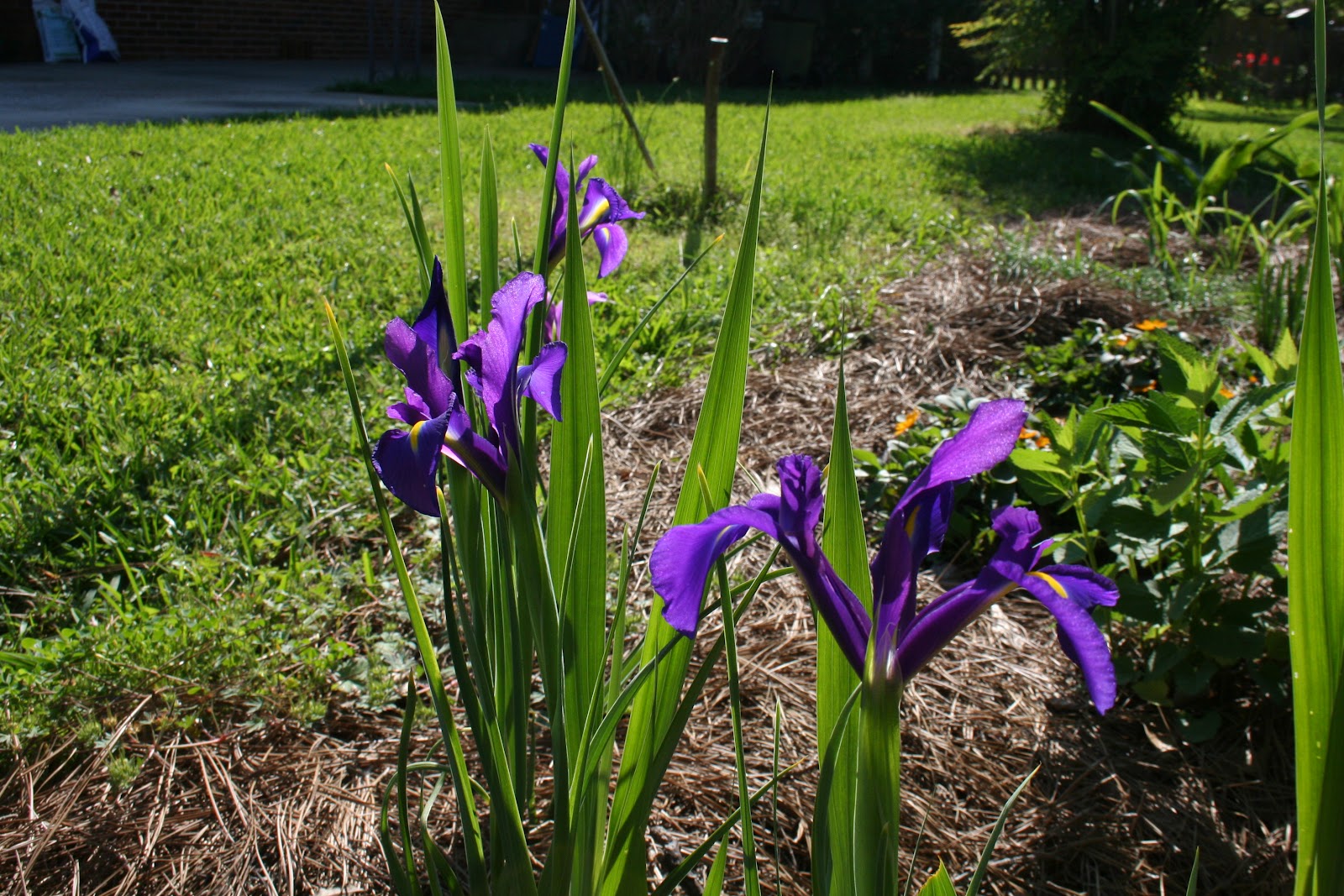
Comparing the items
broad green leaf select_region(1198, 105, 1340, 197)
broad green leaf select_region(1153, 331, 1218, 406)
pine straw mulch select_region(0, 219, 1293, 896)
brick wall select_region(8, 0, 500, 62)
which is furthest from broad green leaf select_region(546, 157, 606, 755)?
brick wall select_region(8, 0, 500, 62)

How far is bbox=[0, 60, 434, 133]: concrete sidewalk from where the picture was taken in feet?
22.8

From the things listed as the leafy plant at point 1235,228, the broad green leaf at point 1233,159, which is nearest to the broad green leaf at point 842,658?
the leafy plant at point 1235,228

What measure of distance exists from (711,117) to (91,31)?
345 inches

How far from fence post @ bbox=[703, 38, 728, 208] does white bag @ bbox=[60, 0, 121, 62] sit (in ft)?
28.3

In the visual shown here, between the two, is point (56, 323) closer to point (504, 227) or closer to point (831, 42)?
point (504, 227)

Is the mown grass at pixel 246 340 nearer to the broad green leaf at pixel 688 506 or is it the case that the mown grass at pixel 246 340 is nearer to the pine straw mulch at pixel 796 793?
the pine straw mulch at pixel 796 793

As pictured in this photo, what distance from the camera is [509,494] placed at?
0.76 metres

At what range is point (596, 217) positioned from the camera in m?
1.17

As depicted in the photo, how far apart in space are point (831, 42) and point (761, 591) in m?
13.6

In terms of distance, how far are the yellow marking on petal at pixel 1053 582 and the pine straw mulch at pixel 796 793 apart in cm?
55

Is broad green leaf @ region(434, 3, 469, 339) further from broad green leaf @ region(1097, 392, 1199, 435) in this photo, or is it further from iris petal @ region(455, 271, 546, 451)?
broad green leaf @ region(1097, 392, 1199, 435)

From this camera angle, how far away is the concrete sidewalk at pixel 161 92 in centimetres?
Answer: 696

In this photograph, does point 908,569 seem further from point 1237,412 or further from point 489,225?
point 1237,412

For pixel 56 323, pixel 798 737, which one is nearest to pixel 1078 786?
pixel 798 737
